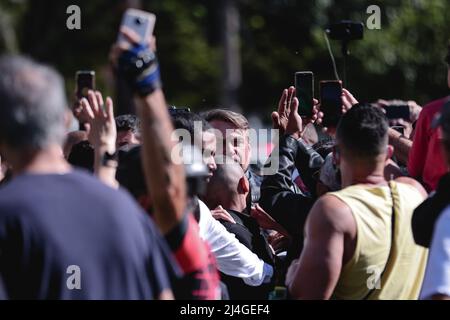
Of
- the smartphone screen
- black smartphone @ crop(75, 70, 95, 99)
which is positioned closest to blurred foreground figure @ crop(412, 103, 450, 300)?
the smartphone screen

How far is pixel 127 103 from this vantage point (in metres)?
24.5

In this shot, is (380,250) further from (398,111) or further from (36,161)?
(398,111)

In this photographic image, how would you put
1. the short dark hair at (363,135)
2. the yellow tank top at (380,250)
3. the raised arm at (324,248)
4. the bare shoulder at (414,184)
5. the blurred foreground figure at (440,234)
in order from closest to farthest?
the blurred foreground figure at (440,234)
the raised arm at (324,248)
the yellow tank top at (380,250)
the short dark hair at (363,135)
the bare shoulder at (414,184)

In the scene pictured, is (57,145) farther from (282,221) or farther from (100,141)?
(282,221)

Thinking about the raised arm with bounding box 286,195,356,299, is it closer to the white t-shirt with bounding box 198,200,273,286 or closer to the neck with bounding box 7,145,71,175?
the white t-shirt with bounding box 198,200,273,286

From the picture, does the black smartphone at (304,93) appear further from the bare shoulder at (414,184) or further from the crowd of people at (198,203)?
the bare shoulder at (414,184)

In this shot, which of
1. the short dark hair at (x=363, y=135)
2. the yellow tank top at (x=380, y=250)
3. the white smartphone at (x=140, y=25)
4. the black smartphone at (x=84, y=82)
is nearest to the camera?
the white smartphone at (x=140, y=25)

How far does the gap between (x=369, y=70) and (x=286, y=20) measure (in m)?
4.86

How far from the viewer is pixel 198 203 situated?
16.3 ft

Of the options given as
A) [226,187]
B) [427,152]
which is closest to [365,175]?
[427,152]

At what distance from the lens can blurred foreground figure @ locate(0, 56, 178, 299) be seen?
3.45 m

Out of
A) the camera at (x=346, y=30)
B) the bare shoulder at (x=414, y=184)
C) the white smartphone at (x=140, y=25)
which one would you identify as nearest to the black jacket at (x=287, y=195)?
the bare shoulder at (x=414, y=184)

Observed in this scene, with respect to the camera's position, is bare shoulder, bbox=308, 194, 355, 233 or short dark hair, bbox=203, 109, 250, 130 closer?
bare shoulder, bbox=308, 194, 355, 233

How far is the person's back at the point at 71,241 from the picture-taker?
11.3 ft
